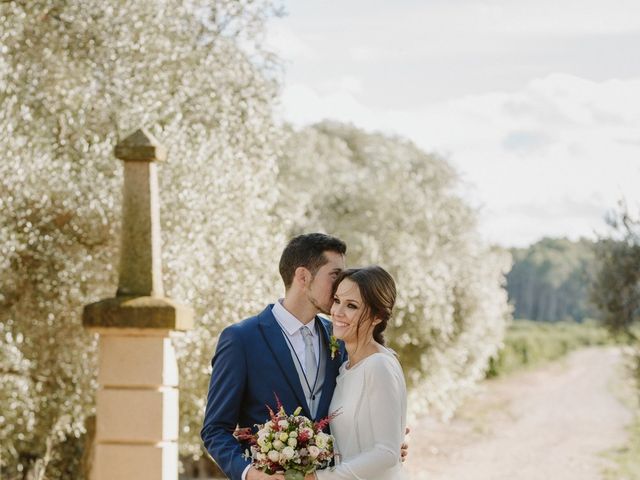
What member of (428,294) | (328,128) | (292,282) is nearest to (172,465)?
(292,282)

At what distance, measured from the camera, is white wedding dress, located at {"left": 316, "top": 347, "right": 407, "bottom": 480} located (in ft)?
15.1

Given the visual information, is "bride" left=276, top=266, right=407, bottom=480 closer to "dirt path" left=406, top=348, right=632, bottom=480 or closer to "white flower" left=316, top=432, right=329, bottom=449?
"white flower" left=316, top=432, right=329, bottom=449

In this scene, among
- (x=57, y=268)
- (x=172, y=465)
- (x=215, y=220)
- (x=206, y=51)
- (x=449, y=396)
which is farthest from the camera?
(x=449, y=396)

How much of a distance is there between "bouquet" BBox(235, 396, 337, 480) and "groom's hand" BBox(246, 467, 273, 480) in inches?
0.6

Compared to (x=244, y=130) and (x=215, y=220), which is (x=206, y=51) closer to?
(x=244, y=130)

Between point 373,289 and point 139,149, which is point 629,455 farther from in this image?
point 373,289

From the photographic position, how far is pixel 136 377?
328 inches

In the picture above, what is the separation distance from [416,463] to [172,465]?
17.8 m

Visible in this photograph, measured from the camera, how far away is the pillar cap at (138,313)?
326 inches

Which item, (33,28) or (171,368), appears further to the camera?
(33,28)

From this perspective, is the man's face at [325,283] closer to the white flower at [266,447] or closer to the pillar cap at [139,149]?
the white flower at [266,447]

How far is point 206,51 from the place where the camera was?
14539mm

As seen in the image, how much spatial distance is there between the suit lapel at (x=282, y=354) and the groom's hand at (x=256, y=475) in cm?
36

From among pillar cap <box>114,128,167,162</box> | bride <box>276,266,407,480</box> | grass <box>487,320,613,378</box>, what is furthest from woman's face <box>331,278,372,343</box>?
grass <box>487,320,613,378</box>
